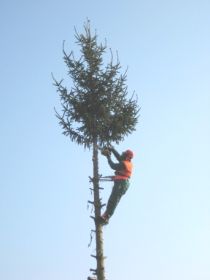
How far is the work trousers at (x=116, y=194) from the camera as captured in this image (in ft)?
51.9

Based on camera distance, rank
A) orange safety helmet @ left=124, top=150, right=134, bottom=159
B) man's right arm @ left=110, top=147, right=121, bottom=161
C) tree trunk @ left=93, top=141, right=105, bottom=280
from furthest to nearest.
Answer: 1. man's right arm @ left=110, top=147, right=121, bottom=161
2. orange safety helmet @ left=124, top=150, right=134, bottom=159
3. tree trunk @ left=93, top=141, right=105, bottom=280

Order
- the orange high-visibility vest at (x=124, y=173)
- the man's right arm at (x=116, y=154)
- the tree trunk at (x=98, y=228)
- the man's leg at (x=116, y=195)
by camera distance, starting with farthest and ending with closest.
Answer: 1. the man's right arm at (x=116, y=154)
2. the orange high-visibility vest at (x=124, y=173)
3. the man's leg at (x=116, y=195)
4. the tree trunk at (x=98, y=228)

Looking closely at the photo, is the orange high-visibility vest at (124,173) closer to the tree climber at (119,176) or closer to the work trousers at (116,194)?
the tree climber at (119,176)

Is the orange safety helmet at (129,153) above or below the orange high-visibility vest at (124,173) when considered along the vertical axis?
above

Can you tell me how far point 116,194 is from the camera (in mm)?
16047

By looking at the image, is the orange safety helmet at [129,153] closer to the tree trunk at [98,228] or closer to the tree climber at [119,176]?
the tree climber at [119,176]

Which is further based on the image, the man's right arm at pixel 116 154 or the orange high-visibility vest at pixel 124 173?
the man's right arm at pixel 116 154

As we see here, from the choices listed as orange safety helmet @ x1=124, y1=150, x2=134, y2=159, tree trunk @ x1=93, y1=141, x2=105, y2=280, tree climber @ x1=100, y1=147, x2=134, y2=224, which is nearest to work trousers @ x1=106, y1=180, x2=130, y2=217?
tree climber @ x1=100, y1=147, x2=134, y2=224

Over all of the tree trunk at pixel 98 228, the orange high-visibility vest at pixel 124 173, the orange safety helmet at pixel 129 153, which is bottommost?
the tree trunk at pixel 98 228

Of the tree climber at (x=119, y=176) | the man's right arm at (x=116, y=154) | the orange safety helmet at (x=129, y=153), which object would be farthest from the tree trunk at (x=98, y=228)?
the orange safety helmet at (x=129, y=153)

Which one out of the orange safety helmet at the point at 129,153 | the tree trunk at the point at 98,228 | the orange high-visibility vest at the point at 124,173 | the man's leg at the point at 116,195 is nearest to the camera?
the tree trunk at the point at 98,228

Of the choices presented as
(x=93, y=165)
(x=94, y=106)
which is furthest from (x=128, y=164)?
(x=94, y=106)

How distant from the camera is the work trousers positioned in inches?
623

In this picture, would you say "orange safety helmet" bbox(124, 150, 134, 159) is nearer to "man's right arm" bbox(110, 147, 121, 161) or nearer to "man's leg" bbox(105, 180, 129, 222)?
"man's right arm" bbox(110, 147, 121, 161)
